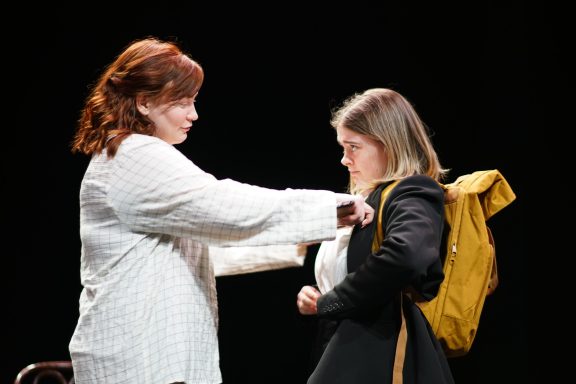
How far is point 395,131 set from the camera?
1.58m

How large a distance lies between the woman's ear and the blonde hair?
1.52 feet

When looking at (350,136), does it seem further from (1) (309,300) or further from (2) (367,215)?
(1) (309,300)

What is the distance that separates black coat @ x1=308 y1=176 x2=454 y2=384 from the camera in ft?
4.44

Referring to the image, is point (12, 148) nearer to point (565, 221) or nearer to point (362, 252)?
point (362, 252)

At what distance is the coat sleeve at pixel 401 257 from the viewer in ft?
4.40

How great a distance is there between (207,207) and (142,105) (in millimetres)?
301

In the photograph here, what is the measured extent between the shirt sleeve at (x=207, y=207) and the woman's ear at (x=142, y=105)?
13 cm

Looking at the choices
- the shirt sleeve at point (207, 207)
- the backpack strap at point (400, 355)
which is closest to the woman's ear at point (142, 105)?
the shirt sleeve at point (207, 207)

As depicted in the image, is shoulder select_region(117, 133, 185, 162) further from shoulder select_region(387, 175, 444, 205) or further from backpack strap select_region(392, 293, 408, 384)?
backpack strap select_region(392, 293, 408, 384)

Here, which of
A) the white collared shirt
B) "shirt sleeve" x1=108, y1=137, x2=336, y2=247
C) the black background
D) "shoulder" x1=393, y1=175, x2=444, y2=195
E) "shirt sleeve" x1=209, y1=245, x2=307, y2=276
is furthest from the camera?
the black background

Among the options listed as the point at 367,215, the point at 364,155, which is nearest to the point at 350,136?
the point at 364,155

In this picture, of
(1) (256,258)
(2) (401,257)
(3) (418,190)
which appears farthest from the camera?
(1) (256,258)

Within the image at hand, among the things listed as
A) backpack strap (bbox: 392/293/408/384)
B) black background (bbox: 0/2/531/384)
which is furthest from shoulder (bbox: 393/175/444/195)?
black background (bbox: 0/2/531/384)

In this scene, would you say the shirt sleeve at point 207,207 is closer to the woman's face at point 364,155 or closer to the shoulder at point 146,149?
the shoulder at point 146,149
